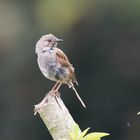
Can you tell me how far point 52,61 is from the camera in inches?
257

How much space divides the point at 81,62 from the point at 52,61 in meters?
11.4

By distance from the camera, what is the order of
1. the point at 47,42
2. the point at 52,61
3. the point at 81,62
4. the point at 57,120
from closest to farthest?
1. the point at 57,120
2. the point at 47,42
3. the point at 52,61
4. the point at 81,62

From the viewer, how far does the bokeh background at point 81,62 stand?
17.2 meters

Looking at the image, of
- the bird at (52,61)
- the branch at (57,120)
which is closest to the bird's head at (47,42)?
the bird at (52,61)

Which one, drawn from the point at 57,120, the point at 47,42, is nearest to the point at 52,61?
the point at 47,42

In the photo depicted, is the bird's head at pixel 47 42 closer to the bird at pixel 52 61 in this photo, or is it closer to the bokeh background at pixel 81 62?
the bird at pixel 52 61

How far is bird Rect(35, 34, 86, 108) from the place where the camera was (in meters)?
6.39

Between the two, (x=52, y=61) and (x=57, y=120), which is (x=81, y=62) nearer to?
(x=52, y=61)

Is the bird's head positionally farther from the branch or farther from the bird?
the branch

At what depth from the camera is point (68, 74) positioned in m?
6.64

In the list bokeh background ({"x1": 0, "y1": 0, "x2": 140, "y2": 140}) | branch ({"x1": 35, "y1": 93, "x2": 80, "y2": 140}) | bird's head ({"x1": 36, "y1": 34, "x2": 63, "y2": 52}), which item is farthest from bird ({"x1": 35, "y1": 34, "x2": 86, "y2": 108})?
bokeh background ({"x1": 0, "y1": 0, "x2": 140, "y2": 140})

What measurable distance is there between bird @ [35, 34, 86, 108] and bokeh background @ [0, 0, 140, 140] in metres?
9.99

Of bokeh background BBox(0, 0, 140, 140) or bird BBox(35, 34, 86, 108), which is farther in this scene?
bokeh background BBox(0, 0, 140, 140)

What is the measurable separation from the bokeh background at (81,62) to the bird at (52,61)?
32.8ft
